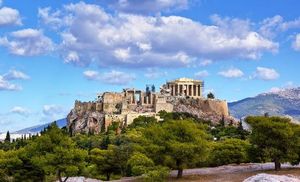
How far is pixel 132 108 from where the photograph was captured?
573 feet

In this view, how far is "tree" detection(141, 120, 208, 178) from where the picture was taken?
63281 millimetres

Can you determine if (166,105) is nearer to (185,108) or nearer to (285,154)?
(185,108)

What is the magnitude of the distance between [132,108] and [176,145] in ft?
368

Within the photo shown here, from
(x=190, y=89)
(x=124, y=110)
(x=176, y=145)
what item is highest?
(x=190, y=89)

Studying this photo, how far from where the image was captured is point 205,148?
65688 mm

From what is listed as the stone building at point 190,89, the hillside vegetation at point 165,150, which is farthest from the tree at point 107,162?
the stone building at point 190,89

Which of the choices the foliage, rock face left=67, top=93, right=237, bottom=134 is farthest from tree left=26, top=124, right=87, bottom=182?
rock face left=67, top=93, right=237, bottom=134

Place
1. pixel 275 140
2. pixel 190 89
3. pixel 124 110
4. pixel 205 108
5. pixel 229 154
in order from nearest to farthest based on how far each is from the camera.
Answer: pixel 275 140, pixel 229 154, pixel 124 110, pixel 205 108, pixel 190 89

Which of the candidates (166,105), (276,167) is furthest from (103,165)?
(166,105)

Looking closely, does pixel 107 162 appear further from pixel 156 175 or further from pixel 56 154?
pixel 156 175

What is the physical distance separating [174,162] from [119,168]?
67.7 ft

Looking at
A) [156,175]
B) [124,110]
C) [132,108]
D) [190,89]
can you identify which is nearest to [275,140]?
[156,175]

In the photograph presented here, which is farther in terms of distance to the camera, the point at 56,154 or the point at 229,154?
the point at 229,154

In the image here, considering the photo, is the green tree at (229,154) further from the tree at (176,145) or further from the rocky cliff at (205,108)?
the rocky cliff at (205,108)
